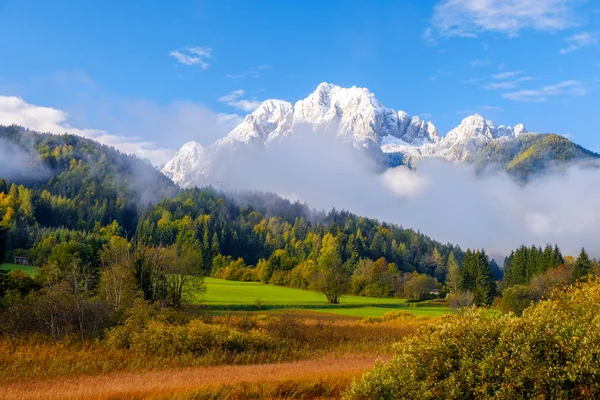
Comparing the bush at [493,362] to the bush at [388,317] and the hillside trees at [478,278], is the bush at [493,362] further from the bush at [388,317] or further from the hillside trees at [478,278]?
the hillside trees at [478,278]

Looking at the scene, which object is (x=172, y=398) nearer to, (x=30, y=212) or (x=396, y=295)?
(x=396, y=295)

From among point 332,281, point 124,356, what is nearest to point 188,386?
point 124,356

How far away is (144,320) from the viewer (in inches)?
1048

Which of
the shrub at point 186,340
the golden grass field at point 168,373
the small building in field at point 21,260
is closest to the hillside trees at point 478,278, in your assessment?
the golden grass field at point 168,373

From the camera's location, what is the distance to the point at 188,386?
13297mm

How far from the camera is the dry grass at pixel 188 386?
12562 mm

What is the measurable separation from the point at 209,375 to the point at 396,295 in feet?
360

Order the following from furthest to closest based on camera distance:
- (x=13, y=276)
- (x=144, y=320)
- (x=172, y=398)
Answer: (x=13, y=276), (x=144, y=320), (x=172, y=398)

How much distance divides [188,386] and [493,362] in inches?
353

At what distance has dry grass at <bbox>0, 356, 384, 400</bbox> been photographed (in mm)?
12562

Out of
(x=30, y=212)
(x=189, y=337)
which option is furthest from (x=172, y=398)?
(x=30, y=212)

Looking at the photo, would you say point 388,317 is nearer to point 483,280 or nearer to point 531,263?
point 483,280

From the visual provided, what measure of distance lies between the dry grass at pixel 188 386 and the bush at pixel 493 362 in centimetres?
453

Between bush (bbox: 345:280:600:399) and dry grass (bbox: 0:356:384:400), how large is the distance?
453cm
